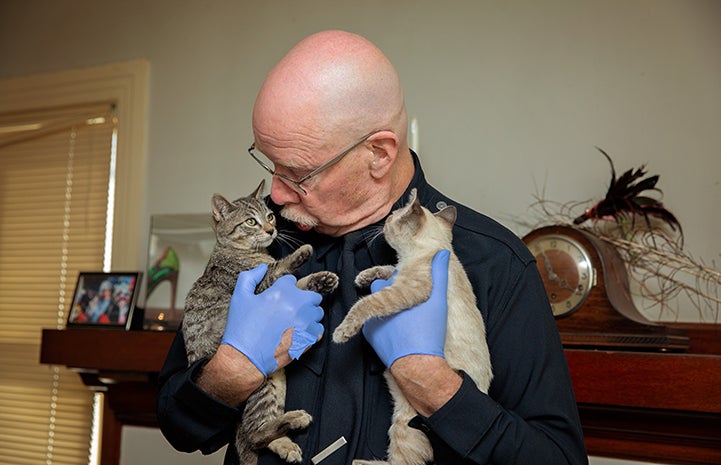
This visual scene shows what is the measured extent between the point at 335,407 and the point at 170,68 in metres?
2.11

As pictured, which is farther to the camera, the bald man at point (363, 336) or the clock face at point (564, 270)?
the clock face at point (564, 270)

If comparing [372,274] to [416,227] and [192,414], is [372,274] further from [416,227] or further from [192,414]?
[192,414]

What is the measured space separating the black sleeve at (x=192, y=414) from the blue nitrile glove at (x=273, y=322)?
0.28 ft

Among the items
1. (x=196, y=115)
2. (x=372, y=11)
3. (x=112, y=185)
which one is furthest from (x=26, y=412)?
(x=372, y=11)

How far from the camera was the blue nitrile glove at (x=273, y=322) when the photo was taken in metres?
1.17

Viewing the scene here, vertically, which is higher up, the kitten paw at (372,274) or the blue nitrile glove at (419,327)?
the kitten paw at (372,274)

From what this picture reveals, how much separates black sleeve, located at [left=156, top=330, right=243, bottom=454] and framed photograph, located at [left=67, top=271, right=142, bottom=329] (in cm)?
137

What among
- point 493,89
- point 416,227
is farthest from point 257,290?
point 493,89

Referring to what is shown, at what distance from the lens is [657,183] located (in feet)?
6.73

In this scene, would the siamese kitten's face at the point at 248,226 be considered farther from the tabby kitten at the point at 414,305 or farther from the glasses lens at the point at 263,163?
the tabby kitten at the point at 414,305

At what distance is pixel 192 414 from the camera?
1.20 metres

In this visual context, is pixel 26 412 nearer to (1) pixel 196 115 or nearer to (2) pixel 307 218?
(1) pixel 196 115

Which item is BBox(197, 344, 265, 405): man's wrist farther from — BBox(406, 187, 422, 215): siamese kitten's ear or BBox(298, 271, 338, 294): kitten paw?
BBox(406, 187, 422, 215): siamese kitten's ear

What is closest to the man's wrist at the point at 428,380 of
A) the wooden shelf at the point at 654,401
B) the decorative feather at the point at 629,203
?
the wooden shelf at the point at 654,401
